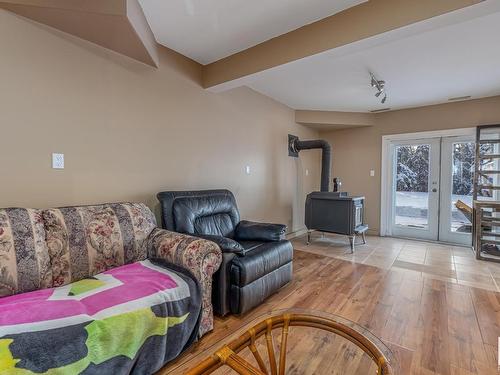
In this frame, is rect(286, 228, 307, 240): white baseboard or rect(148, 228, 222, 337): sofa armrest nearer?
rect(148, 228, 222, 337): sofa armrest

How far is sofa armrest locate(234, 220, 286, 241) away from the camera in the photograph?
2559 millimetres

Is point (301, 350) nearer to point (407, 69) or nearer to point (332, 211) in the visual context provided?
point (332, 211)

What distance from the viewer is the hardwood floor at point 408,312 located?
1568mm

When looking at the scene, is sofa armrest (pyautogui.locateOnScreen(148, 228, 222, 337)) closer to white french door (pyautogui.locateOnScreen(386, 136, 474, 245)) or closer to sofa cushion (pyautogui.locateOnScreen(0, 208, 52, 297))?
sofa cushion (pyautogui.locateOnScreen(0, 208, 52, 297))

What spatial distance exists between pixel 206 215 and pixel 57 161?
4.32 ft

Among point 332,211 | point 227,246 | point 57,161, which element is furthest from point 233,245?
point 332,211

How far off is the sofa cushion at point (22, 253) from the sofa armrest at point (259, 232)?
5.44 ft

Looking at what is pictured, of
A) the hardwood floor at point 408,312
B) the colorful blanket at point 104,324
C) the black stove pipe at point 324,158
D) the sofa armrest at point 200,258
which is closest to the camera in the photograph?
the colorful blanket at point 104,324

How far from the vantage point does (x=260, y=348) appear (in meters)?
1.63

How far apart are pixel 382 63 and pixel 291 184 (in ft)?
7.98

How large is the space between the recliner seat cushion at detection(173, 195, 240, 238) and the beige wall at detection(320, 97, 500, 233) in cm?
335

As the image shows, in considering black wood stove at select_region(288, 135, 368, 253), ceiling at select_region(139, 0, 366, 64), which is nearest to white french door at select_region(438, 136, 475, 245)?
black wood stove at select_region(288, 135, 368, 253)

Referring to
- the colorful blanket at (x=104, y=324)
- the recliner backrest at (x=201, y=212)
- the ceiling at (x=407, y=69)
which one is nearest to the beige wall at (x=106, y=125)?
the recliner backrest at (x=201, y=212)

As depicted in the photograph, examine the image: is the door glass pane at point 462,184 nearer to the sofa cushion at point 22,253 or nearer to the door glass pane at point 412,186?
the door glass pane at point 412,186
